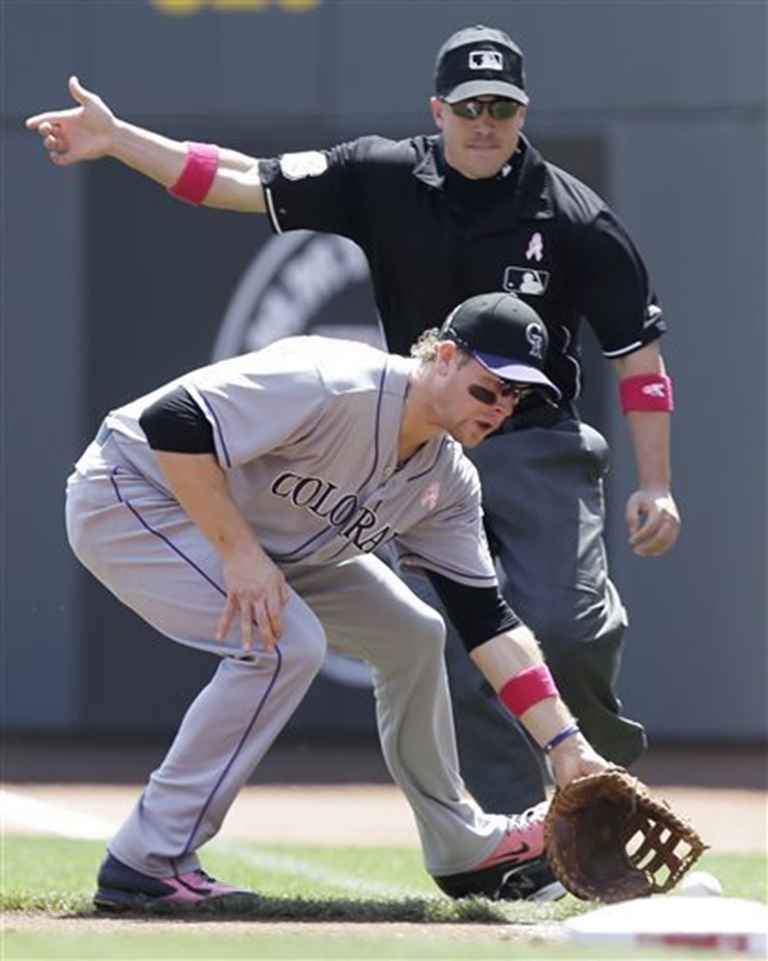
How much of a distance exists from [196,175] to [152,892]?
185 centimetres

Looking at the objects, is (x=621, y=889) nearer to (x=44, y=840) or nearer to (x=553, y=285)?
(x=553, y=285)

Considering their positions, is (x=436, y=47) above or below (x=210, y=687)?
above

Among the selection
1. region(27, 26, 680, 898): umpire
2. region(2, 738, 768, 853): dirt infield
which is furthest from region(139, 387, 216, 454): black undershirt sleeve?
region(2, 738, 768, 853): dirt infield

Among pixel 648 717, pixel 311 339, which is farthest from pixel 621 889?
pixel 648 717

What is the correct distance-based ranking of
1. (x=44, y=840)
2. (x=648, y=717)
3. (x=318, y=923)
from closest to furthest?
(x=318, y=923), (x=44, y=840), (x=648, y=717)

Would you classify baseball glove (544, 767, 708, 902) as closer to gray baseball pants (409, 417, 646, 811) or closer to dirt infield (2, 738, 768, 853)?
gray baseball pants (409, 417, 646, 811)

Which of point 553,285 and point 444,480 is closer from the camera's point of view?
point 444,480

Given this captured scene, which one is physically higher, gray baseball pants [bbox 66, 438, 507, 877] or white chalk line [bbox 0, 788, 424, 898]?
gray baseball pants [bbox 66, 438, 507, 877]

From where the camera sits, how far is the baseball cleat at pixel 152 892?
5297mm

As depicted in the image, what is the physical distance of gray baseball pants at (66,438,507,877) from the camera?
17.3 ft

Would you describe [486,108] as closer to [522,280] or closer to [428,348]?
[522,280]

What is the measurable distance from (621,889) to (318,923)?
2.30ft

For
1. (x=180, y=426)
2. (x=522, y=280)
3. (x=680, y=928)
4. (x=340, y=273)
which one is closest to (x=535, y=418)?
(x=522, y=280)

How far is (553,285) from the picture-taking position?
614 centimetres
